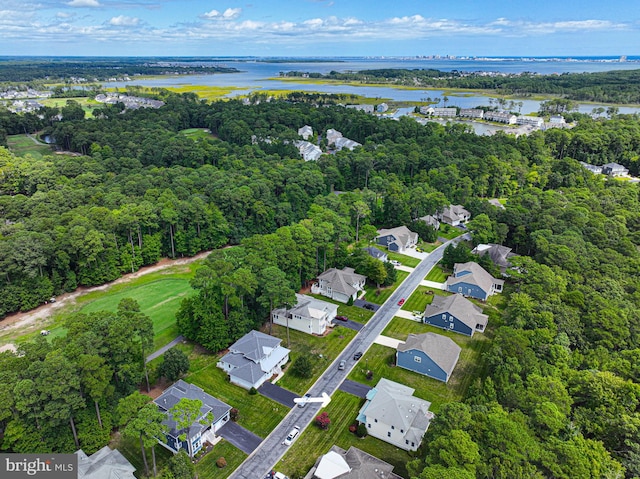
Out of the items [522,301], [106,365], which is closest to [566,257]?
[522,301]

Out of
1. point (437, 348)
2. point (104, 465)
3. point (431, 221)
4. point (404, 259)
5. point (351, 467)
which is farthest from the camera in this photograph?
Answer: point (431, 221)

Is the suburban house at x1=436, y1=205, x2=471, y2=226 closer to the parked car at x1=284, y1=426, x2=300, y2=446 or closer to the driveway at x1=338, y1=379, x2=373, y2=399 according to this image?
the driveway at x1=338, y1=379, x2=373, y2=399

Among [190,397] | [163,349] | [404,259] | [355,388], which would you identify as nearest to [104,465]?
[190,397]

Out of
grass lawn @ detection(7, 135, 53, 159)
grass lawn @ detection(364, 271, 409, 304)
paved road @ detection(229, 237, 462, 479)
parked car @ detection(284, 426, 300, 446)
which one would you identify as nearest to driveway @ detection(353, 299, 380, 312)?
paved road @ detection(229, 237, 462, 479)

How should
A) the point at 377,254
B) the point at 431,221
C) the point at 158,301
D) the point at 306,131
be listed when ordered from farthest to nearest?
the point at 306,131
the point at 431,221
the point at 377,254
the point at 158,301

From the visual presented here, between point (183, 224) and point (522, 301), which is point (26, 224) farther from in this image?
point (522, 301)

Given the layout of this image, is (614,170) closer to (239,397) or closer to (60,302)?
(239,397)

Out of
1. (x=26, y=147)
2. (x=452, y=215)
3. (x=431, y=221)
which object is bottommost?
(x=431, y=221)

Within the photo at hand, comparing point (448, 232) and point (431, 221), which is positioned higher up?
point (431, 221)
